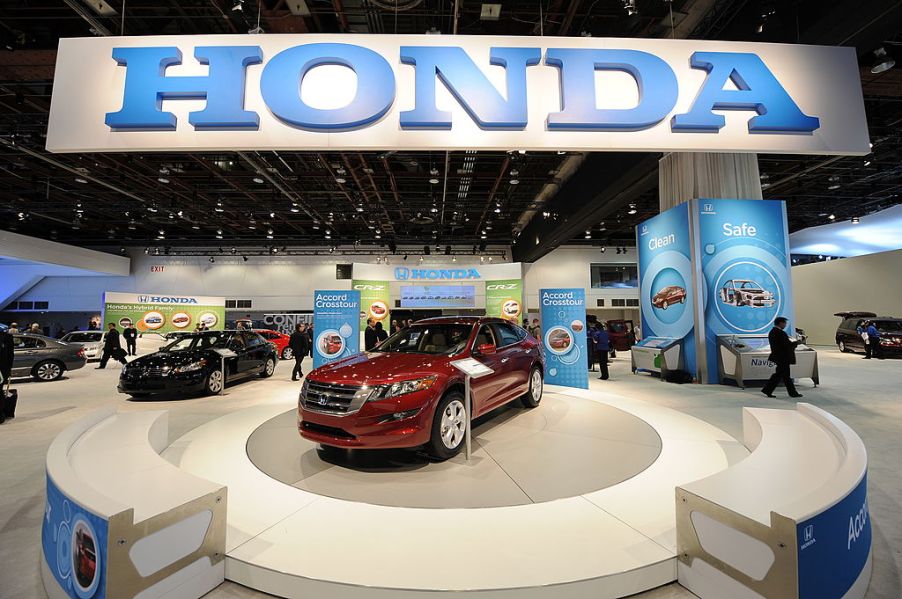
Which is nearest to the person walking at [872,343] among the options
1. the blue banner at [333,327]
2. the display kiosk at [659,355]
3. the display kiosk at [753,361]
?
the display kiosk at [753,361]

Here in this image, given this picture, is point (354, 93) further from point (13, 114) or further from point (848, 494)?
point (13, 114)

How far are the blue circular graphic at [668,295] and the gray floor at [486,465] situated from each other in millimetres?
5153

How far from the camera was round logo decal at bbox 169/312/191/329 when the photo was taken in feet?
56.2

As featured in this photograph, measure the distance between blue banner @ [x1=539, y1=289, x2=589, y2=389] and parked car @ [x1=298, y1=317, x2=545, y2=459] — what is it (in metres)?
3.39

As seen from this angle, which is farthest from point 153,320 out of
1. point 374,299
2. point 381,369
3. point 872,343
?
point 872,343

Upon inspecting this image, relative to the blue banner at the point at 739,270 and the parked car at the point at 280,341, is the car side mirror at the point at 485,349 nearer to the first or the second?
the blue banner at the point at 739,270

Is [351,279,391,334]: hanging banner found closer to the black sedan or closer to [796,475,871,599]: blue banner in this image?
the black sedan

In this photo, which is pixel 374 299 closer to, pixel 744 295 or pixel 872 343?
pixel 744 295

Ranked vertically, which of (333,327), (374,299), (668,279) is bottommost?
(333,327)

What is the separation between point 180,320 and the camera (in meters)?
17.2

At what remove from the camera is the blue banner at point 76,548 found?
5.33 ft

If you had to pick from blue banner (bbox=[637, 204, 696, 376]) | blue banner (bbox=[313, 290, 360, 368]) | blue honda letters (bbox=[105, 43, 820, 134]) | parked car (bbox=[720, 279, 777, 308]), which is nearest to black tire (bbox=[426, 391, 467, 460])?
blue honda letters (bbox=[105, 43, 820, 134])

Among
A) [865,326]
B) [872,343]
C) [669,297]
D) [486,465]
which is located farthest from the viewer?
[865,326]

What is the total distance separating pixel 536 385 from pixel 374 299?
33.0ft
